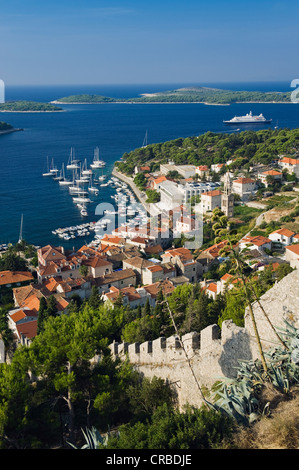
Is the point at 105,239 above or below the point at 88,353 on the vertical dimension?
below

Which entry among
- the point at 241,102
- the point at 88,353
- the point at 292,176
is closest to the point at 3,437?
the point at 88,353

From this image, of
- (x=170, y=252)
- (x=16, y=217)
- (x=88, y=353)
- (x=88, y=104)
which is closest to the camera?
(x=88, y=353)

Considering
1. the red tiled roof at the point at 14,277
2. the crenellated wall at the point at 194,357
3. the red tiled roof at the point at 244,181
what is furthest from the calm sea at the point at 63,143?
the crenellated wall at the point at 194,357

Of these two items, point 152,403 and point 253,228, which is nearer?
point 152,403

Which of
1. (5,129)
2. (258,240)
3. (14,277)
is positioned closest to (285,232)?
(258,240)

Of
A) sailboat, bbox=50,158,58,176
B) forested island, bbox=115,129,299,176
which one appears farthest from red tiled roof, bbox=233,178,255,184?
sailboat, bbox=50,158,58,176

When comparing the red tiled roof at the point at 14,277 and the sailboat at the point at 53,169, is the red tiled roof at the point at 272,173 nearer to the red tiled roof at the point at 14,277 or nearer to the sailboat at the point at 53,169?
the red tiled roof at the point at 14,277

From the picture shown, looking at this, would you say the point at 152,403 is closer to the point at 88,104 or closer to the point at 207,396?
the point at 207,396
